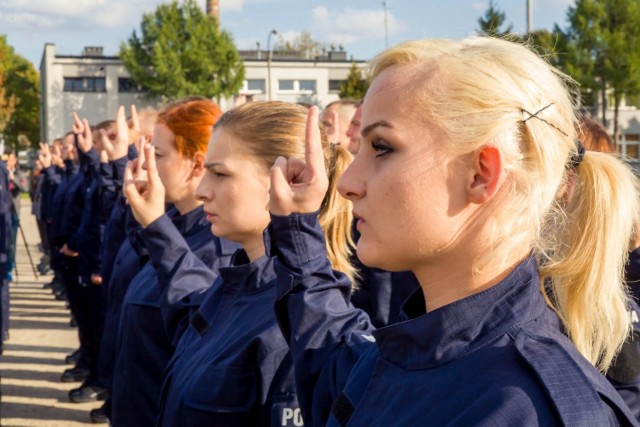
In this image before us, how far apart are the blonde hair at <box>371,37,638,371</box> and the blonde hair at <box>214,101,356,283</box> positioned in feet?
3.75

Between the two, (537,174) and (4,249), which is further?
(4,249)

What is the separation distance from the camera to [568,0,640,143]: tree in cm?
4216

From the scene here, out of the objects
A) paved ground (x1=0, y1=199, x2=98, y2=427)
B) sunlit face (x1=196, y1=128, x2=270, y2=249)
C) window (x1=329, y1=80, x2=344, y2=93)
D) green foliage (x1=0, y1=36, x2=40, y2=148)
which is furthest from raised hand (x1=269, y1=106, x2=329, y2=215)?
green foliage (x1=0, y1=36, x2=40, y2=148)

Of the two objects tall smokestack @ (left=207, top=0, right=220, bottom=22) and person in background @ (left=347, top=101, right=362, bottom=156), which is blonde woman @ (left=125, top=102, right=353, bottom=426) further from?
tall smokestack @ (left=207, top=0, right=220, bottom=22)

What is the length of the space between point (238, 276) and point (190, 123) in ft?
5.07

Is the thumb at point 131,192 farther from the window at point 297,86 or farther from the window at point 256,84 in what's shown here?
the window at point 256,84

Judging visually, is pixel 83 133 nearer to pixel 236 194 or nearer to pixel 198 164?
pixel 198 164

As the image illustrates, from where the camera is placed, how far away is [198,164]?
13.4 ft

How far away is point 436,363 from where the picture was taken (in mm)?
1509

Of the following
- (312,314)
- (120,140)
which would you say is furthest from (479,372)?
(120,140)

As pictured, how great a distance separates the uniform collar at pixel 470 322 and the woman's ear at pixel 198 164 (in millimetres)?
2588

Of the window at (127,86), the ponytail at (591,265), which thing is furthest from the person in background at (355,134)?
the window at (127,86)

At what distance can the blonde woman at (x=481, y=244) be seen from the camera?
1.42m

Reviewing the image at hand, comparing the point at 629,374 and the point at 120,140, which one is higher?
the point at 120,140
